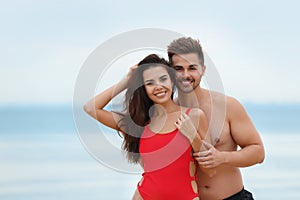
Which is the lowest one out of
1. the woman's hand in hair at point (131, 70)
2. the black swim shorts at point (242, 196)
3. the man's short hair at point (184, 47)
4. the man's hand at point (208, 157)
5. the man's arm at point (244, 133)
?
the black swim shorts at point (242, 196)

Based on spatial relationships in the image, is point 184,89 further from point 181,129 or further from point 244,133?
point 244,133

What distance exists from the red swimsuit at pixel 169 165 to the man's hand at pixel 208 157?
49mm

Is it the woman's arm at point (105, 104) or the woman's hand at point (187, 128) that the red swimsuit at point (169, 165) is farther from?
the woman's arm at point (105, 104)

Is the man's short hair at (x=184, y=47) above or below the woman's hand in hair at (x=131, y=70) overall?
above

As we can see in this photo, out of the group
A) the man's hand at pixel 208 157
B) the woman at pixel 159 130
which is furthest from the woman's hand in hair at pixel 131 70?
the man's hand at pixel 208 157

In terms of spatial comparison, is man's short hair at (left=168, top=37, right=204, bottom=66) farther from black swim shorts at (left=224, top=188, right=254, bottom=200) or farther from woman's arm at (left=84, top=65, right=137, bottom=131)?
black swim shorts at (left=224, top=188, right=254, bottom=200)

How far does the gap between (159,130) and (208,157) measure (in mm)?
240

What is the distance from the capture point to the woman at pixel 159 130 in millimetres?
2400

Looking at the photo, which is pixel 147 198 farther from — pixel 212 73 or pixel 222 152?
pixel 212 73

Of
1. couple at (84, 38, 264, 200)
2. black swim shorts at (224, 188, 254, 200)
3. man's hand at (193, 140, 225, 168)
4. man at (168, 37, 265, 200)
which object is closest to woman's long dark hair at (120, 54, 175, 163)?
couple at (84, 38, 264, 200)

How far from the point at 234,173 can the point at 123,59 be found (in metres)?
0.77

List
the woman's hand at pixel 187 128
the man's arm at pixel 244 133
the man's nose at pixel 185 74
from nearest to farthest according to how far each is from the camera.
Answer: the woman's hand at pixel 187 128 < the man's nose at pixel 185 74 < the man's arm at pixel 244 133

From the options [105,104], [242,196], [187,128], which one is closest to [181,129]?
[187,128]

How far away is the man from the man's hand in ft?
0.18
